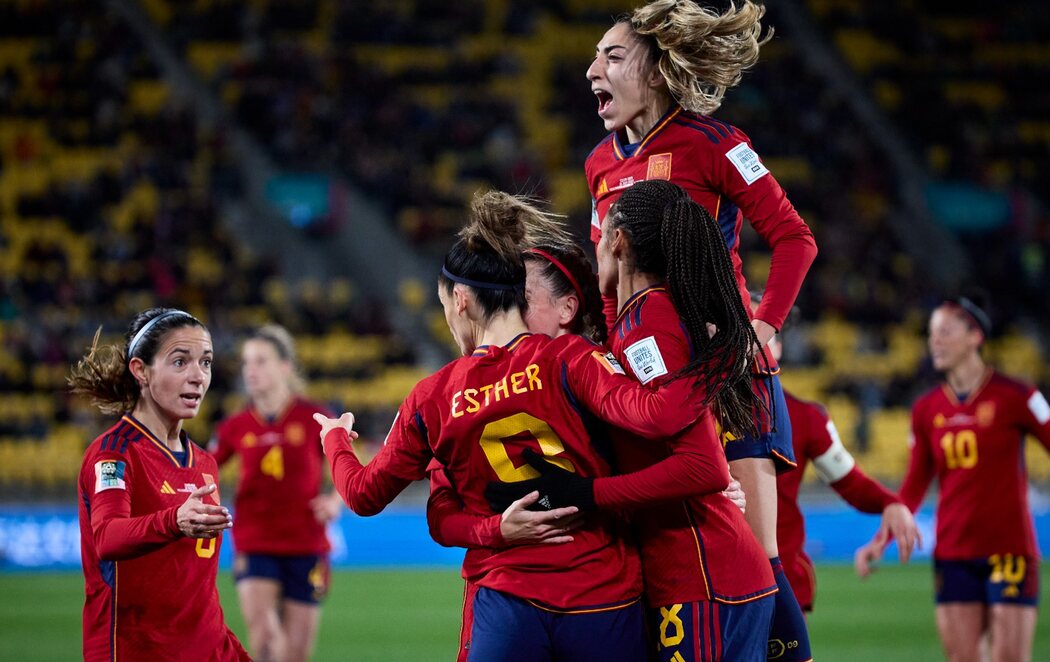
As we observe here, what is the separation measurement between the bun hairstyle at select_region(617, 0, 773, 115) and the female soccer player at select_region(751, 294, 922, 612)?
→ 1.17m

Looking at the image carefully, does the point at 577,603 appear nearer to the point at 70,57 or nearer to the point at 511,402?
the point at 511,402

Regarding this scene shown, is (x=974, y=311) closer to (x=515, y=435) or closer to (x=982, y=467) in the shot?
(x=982, y=467)

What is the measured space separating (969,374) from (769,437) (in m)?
3.56

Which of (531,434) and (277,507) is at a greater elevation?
(277,507)

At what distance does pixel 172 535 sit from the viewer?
3.93m

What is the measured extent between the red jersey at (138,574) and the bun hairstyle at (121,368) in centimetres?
21

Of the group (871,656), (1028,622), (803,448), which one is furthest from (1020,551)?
(871,656)

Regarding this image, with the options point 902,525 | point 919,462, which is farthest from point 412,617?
point 902,525

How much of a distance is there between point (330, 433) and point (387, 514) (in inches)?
431

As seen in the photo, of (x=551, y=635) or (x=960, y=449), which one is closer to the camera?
(x=551, y=635)

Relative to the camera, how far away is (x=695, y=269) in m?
3.78

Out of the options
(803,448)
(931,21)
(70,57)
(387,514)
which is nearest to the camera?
(803,448)

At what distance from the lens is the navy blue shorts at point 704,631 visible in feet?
12.2

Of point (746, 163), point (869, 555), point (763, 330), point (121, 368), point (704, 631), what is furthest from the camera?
point (869, 555)
